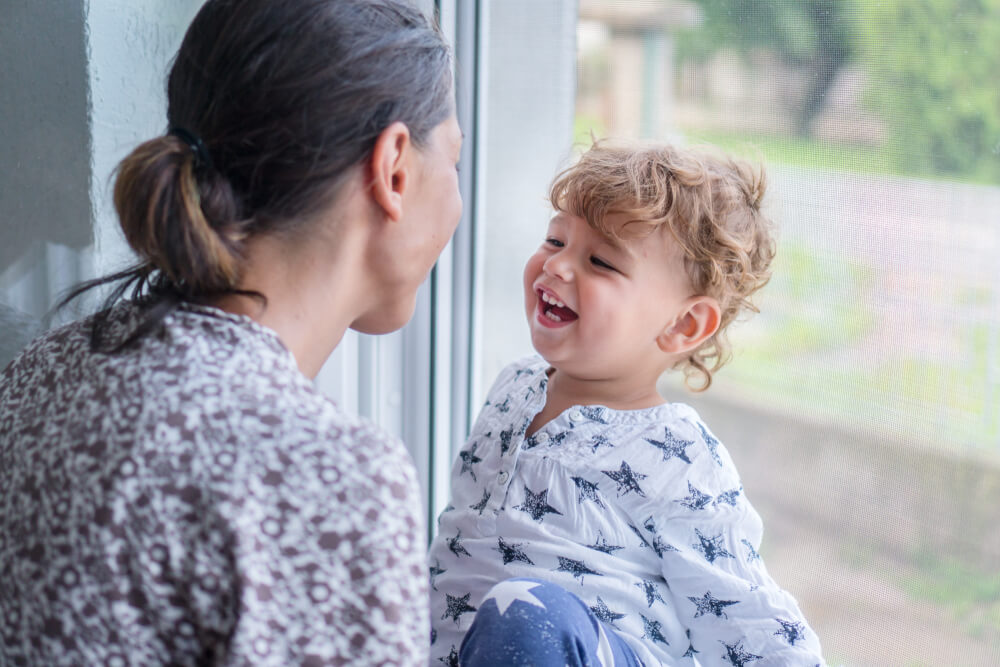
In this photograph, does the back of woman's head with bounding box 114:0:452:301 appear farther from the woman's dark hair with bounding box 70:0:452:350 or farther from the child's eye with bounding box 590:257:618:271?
the child's eye with bounding box 590:257:618:271

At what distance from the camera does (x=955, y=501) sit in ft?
3.45

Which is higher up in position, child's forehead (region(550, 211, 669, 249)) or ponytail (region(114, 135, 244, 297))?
ponytail (region(114, 135, 244, 297))

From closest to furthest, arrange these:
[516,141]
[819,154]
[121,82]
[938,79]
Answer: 1. [938,79]
2. [819,154]
3. [121,82]
4. [516,141]

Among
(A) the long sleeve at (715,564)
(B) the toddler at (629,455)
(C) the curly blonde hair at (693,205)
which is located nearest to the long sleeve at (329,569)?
(B) the toddler at (629,455)

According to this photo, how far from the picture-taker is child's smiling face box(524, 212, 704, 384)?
44.3 inches

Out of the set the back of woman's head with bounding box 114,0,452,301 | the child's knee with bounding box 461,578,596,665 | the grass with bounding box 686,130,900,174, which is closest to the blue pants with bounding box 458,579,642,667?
the child's knee with bounding box 461,578,596,665

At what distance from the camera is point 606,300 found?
112 cm

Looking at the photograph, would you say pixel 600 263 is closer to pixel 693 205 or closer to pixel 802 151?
pixel 693 205

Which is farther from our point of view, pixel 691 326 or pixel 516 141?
pixel 516 141

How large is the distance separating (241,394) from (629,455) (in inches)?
20.3

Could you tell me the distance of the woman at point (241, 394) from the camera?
68cm

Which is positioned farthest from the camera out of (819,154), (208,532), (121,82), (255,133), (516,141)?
(516,141)

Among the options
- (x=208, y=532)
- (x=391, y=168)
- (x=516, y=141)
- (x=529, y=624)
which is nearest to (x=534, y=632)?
(x=529, y=624)

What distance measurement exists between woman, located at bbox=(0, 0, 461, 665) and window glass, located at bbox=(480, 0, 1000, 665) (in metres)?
0.45
